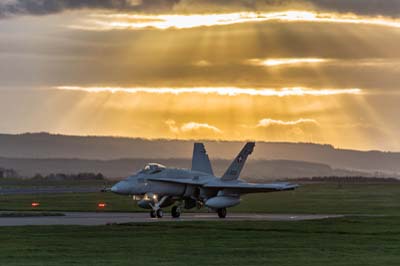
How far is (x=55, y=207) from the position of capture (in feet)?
304

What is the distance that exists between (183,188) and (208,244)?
29768mm

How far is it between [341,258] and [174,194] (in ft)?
117

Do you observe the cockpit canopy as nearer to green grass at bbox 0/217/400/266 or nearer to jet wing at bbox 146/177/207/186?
jet wing at bbox 146/177/207/186

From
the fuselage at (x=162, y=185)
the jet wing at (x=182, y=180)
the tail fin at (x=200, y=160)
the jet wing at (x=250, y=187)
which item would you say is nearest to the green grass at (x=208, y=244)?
the fuselage at (x=162, y=185)

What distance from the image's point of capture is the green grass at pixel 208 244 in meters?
41.1

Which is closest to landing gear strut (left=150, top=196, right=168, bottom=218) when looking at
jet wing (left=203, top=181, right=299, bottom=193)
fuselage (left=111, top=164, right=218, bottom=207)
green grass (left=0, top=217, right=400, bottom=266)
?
fuselage (left=111, top=164, right=218, bottom=207)

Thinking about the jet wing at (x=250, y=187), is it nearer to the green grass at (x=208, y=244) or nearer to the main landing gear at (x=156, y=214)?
the main landing gear at (x=156, y=214)

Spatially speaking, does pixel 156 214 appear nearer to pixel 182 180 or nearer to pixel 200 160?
pixel 182 180

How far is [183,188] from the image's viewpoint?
77500mm

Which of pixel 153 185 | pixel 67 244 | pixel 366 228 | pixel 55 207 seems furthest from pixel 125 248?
pixel 55 207

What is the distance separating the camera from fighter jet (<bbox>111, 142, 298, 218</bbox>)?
74.9 meters

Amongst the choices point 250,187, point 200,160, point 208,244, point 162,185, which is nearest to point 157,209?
point 162,185

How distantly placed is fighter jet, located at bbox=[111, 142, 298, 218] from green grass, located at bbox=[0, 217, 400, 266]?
1210 cm

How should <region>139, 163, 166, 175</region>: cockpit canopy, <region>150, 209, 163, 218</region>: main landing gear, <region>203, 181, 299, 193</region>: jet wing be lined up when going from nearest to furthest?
<region>150, 209, 163, 218</region>: main landing gear, <region>139, 163, 166, 175</region>: cockpit canopy, <region>203, 181, 299, 193</region>: jet wing
